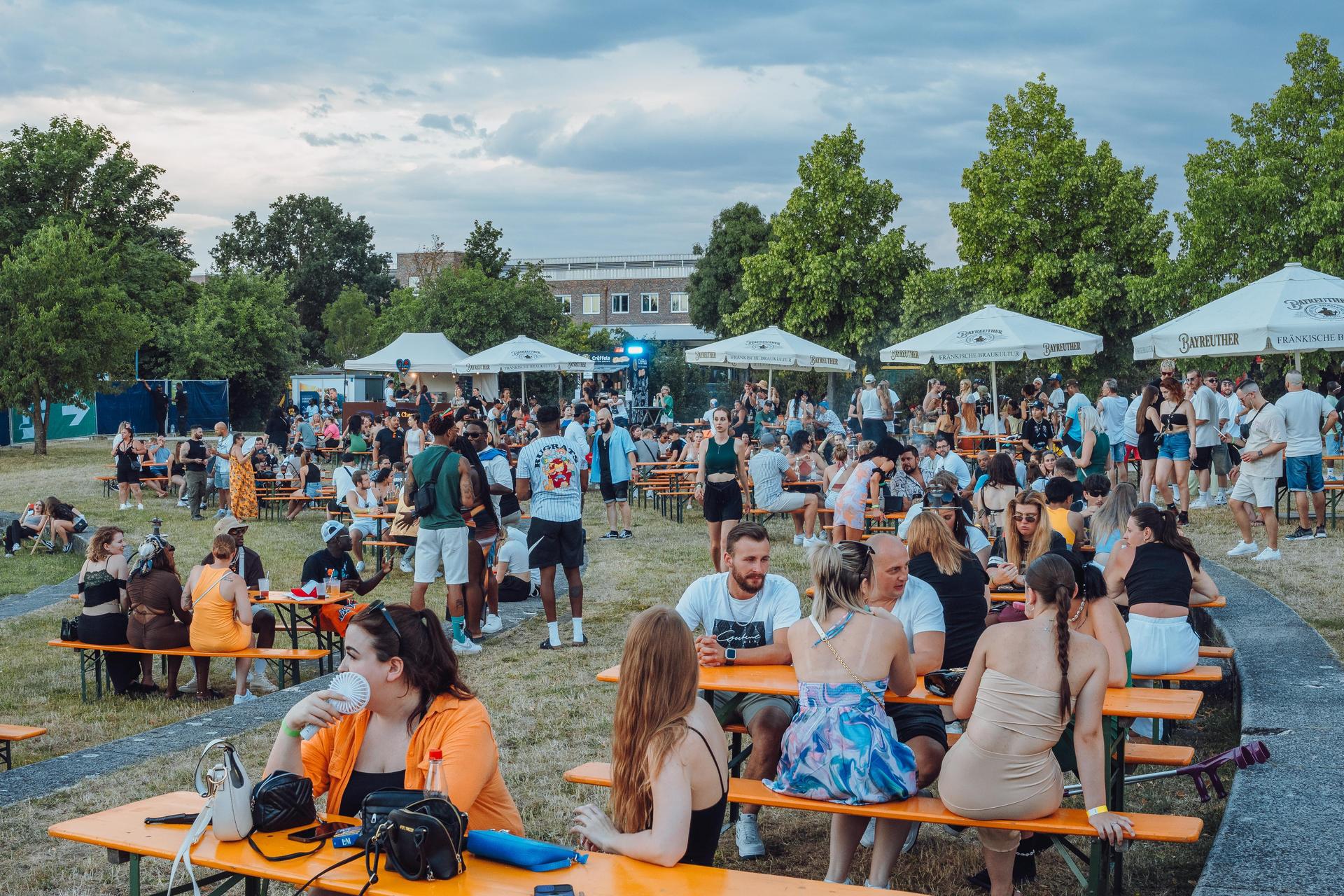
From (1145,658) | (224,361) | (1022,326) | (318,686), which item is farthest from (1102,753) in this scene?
(224,361)

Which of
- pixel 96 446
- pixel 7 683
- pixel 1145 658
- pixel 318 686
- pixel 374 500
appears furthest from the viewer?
pixel 96 446

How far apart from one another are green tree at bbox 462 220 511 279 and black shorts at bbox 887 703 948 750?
47504mm

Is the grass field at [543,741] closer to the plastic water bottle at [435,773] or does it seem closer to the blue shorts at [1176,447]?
the plastic water bottle at [435,773]

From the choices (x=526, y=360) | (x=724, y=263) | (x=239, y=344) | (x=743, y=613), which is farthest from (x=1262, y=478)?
(x=724, y=263)

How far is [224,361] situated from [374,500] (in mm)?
29413

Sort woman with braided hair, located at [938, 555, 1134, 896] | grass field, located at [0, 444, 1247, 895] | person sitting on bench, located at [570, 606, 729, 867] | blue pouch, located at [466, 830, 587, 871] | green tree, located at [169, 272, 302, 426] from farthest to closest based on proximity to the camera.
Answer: green tree, located at [169, 272, 302, 426], grass field, located at [0, 444, 1247, 895], woman with braided hair, located at [938, 555, 1134, 896], person sitting on bench, located at [570, 606, 729, 867], blue pouch, located at [466, 830, 587, 871]

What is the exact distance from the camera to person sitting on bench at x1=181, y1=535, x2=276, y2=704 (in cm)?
811

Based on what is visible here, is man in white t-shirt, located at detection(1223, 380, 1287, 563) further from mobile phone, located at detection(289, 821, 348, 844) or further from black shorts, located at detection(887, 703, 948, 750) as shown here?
mobile phone, located at detection(289, 821, 348, 844)

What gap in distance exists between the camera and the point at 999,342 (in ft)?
51.7

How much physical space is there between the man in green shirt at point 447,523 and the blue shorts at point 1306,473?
26.3ft

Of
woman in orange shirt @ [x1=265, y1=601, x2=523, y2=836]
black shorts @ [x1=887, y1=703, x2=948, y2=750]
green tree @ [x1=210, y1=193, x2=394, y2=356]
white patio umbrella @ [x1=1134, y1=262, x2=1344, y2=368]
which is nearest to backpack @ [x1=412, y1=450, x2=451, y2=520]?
black shorts @ [x1=887, y1=703, x2=948, y2=750]

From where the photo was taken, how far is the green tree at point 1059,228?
98.4 feet

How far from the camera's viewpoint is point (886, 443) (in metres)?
11.8

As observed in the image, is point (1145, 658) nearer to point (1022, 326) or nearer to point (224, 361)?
point (1022, 326)
